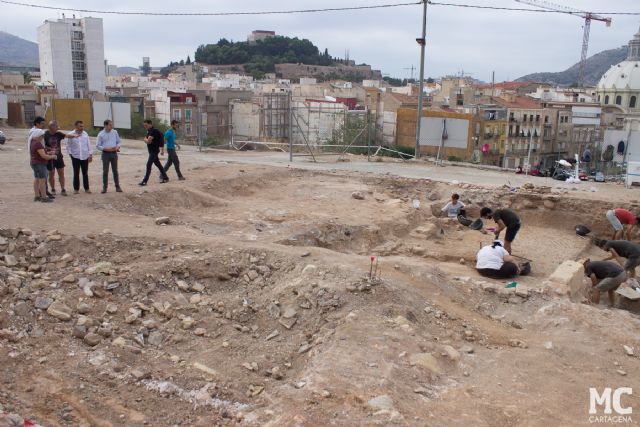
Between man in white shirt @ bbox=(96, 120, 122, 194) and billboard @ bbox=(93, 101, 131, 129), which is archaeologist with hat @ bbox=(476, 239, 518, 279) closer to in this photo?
man in white shirt @ bbox=(96, 120, 122, 194)

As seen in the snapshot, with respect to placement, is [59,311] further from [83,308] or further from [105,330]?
[105,330]

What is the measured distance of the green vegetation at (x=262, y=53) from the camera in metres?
141

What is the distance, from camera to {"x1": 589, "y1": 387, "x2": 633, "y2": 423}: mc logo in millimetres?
5152

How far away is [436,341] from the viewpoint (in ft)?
21.0

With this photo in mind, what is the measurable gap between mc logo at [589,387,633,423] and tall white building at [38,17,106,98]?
69306mm

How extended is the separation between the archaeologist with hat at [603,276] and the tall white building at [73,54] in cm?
6659

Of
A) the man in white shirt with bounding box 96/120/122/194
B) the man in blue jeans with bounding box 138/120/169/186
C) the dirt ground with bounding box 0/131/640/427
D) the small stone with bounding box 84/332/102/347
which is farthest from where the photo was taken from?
the man in blue jeans with bounding box 138/120/169/186

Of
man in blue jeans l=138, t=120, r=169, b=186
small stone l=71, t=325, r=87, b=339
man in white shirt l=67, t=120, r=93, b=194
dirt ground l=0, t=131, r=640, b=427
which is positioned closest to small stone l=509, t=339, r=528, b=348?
dirt ground l=0, t=131, r=640, b=427

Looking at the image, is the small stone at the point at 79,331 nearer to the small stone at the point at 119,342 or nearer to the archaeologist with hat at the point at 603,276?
the small stone at the point at 119,342

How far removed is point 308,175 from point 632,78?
3294 inches

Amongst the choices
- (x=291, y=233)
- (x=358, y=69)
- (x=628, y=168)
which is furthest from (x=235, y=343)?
(x=358, y=69)

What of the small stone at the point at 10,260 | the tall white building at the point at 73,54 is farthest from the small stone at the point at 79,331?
the tall white building at the point at 73,54

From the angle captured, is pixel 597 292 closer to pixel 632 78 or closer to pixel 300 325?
pixel 300 325

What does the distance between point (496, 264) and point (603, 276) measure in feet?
5.62
